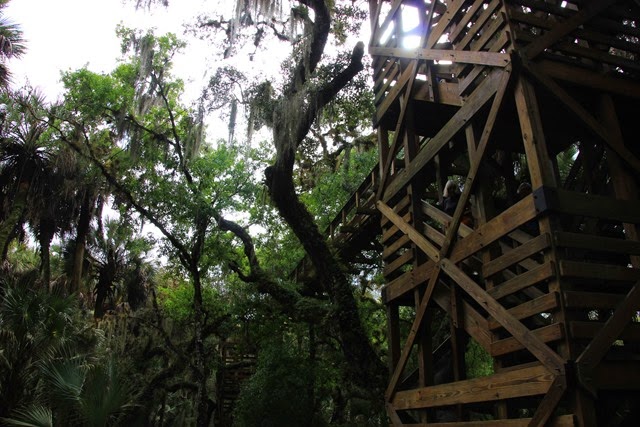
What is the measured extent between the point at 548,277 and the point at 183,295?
15.9 meters

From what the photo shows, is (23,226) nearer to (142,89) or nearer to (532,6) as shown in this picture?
(142,89)

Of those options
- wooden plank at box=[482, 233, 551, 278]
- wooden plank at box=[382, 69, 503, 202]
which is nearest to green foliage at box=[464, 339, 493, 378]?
wooden plank at box=[382, 69, 503, 202]

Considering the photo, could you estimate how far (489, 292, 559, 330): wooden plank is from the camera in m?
4.20

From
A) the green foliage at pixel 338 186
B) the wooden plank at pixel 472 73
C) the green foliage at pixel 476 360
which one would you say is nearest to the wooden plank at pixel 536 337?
the wooden plank at pixel 472 73

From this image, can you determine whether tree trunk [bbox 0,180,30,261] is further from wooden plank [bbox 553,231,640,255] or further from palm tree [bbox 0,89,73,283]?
wooden plank [bbox 553,231,640,255]

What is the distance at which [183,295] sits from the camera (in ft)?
59.9

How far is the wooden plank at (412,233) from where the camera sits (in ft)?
20.2

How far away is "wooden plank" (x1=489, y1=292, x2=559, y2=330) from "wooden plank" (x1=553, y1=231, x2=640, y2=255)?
0.48 meters

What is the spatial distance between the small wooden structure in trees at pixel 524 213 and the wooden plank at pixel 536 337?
0.02 m

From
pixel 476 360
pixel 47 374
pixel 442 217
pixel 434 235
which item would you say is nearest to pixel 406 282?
pixel 434 235

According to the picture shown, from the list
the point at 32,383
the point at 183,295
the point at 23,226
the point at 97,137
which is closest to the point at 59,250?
the point at 23,226

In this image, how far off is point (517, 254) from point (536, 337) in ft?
2.82

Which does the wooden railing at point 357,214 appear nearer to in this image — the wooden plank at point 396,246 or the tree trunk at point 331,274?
the tree trunk at point 331,274

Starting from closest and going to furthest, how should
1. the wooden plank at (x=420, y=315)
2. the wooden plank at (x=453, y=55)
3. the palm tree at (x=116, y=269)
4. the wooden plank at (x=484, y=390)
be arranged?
the wooden plank at (x=484, y=390)
the wooden plank at (x=453, y=55)
the wooden plank at (x=420, y=315)
the palm tree at (x=116, y=269)
